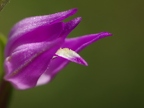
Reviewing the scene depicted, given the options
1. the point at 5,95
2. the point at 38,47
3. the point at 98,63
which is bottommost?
the point at 98,63

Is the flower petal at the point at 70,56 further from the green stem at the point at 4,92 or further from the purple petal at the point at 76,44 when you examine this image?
the green stem at the point at 4,92

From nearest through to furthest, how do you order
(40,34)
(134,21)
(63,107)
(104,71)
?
(40,34) → (63,107) → (104,71) → (134,21)

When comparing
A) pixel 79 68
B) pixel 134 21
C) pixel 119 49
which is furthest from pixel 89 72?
pixel 134 21

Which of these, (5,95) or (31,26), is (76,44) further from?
(5,95)

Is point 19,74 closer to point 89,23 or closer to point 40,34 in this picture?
point 40,34

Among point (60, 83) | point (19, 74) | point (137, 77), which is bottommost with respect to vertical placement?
point (137, 77)

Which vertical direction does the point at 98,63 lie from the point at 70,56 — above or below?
below

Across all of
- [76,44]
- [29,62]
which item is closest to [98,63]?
[76,44]
